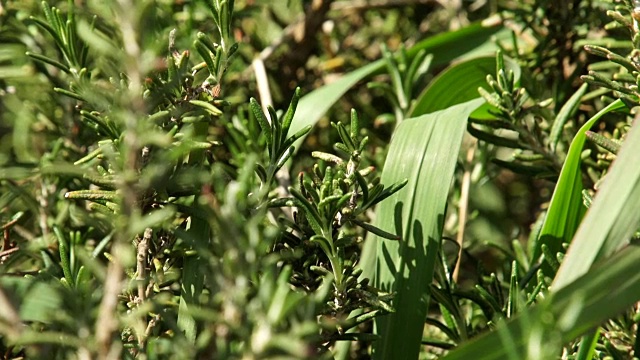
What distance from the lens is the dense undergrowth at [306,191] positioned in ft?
2.13

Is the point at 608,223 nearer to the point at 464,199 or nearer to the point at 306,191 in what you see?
the point at 306,191

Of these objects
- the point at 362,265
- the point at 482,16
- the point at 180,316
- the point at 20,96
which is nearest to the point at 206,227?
the point at 180,316

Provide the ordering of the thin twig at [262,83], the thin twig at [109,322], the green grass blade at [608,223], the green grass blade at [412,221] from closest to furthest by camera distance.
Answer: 1. the thin twig at [109,322]
2. the green grass blade at [608,223]
3. the green grass blade at [412,221]
4. the thin twig at [262,83]

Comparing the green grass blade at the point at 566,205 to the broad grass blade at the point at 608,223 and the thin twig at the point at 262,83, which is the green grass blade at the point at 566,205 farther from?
the thin twig at the point at 262,83

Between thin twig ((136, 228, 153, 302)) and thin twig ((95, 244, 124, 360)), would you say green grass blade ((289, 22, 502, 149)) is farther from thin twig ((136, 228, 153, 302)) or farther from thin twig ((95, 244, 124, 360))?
thin twig ((95, 244, 124, 360))

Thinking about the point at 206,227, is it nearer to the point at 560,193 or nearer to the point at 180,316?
the point at 180,316

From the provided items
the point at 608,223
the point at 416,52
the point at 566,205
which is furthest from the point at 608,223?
the point at 416,52

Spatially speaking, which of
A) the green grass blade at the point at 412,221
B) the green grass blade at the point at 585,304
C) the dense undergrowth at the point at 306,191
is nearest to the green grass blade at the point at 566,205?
the dense undergrowth at the point at 306,191

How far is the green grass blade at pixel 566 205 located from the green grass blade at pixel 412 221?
0.15 m

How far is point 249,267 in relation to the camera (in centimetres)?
63

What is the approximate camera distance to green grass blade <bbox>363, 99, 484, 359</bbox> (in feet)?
3.24

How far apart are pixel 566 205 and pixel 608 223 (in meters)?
0.31

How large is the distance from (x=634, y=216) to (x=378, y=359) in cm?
37

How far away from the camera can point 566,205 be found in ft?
3.51
